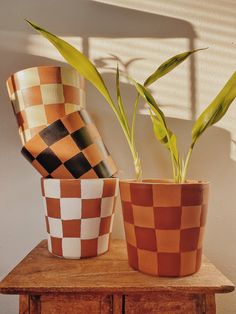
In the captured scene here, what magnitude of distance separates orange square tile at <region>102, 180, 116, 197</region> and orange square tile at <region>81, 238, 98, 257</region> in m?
0.12

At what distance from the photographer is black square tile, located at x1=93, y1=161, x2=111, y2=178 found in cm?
67

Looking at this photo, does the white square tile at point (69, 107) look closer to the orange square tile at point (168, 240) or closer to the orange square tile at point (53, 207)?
the orange square tile at point (53, 207)

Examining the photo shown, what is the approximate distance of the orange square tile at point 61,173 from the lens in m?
0.65

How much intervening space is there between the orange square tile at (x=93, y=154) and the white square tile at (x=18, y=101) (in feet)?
0.72

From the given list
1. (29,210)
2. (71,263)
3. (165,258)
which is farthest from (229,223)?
(29,210)

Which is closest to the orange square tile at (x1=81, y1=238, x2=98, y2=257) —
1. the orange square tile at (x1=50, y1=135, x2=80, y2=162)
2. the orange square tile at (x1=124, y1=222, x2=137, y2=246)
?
the orange square tile at (x1=124, y1=222, x2=137, y2=246)

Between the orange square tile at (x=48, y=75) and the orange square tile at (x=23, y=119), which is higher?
the orange square tile at (x=48, y=75)

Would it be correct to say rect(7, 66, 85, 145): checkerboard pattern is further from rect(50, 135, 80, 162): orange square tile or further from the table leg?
the table leg

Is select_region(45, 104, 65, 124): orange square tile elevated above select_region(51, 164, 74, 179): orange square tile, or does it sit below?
above

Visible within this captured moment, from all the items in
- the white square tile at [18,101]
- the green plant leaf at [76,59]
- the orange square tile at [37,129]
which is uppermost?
the green plant leaf at [76,59]

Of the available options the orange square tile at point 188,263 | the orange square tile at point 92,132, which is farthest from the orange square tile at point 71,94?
the orange square tile at point 188,263

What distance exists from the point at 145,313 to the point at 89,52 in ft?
2.60

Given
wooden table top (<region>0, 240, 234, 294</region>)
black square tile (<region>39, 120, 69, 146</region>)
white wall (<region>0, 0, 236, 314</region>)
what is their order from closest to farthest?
wooden table top (<region>0, 240, 234, 294</region>)
black square tile (<region>39, 120, 69, 146</region>)
white wall (<region>0, 0, 236, 314</region>)

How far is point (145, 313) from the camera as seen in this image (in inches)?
20.7
